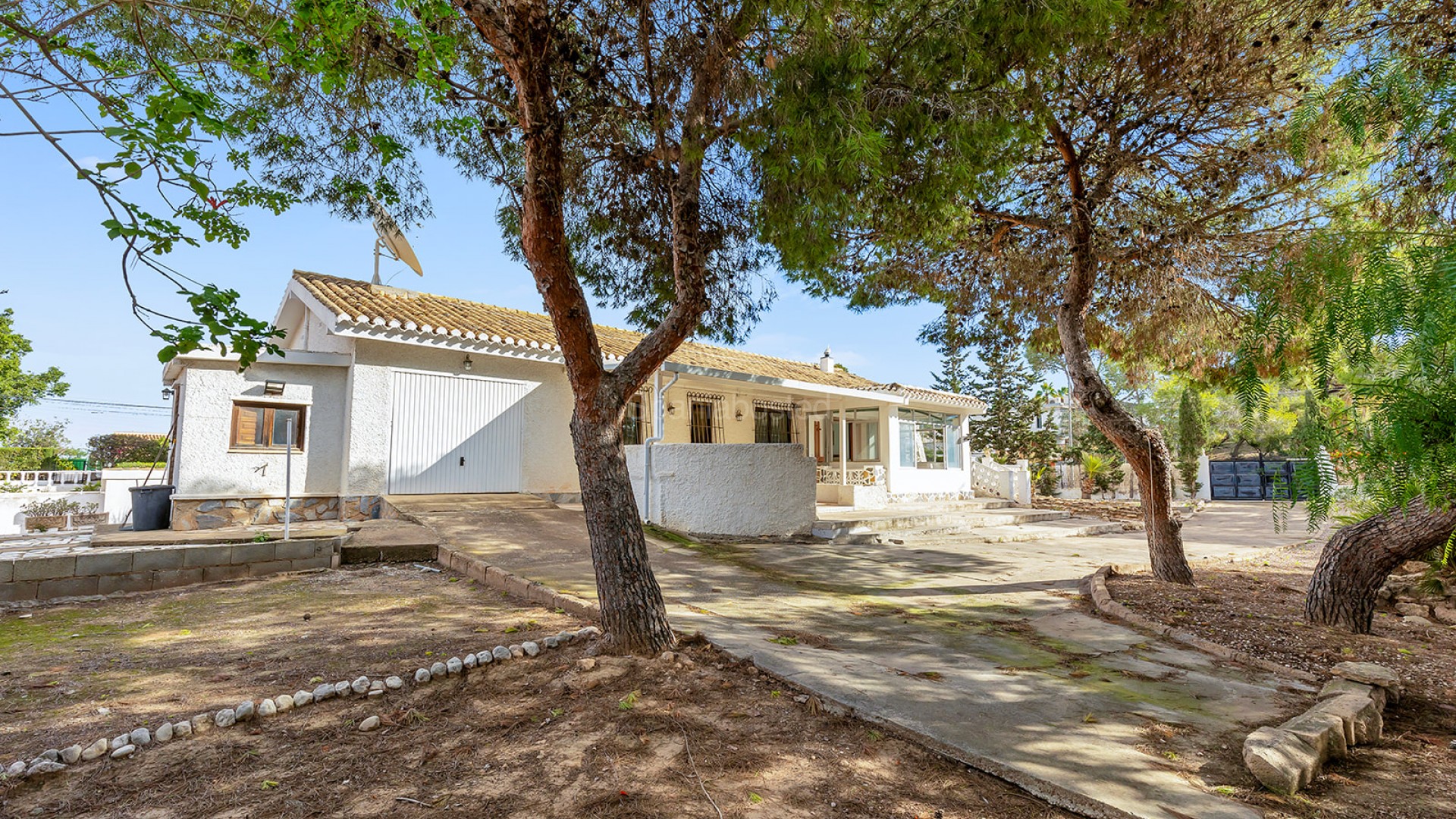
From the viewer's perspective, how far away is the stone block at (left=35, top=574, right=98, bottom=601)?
6445 mm

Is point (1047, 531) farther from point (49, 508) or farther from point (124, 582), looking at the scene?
point (49, 508)

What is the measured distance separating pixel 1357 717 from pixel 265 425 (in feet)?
43.5

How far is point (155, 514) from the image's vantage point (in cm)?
1020

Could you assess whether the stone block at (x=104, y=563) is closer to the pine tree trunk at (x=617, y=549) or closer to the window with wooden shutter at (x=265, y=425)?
the window with wooden shutter at (x=265, y=425)

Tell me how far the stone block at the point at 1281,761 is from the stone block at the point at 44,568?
940cm

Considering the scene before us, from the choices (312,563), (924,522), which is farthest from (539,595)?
(924,522)

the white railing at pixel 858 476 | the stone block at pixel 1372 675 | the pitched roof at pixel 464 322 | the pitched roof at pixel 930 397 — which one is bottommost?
the stone block at pixel 1372 675

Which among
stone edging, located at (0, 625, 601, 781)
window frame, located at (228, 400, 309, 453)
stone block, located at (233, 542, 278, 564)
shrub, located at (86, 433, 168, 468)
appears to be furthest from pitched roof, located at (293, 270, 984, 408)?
shrub, located at (86, 433, 168, 468)

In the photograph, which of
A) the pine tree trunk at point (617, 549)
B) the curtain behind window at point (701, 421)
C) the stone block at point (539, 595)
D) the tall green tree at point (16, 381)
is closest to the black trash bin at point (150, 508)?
the stone block at point (539, 595)

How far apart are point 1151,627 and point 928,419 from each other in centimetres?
1362

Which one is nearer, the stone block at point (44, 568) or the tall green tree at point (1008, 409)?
the stone block at point (44, 568)

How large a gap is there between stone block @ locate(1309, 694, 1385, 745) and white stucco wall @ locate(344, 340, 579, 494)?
30.3 feet

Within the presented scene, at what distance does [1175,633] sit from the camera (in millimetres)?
5789

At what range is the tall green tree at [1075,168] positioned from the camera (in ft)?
16.2
